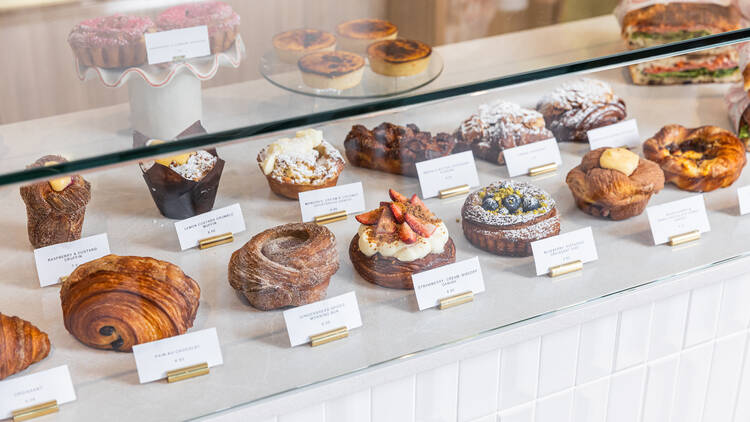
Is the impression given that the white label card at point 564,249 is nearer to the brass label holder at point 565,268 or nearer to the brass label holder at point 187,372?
the brass label holder at point 565,268

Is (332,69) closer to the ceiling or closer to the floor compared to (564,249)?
closer to the ceiling

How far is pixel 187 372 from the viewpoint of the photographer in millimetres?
1218

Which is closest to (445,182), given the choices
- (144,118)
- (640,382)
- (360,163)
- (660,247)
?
(360,163)

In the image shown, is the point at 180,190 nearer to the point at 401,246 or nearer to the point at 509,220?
the point at 401,246

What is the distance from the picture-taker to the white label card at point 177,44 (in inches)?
47.3

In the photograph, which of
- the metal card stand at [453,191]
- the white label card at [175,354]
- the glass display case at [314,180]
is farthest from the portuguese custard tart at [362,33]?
the white label card at [175,354]

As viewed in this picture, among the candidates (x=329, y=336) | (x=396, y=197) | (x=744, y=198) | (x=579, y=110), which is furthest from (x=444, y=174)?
(x=744, y=198)

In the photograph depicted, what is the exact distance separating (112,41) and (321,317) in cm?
61

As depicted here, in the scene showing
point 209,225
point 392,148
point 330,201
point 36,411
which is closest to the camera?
point 36,411

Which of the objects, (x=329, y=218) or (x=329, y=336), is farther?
(x=329, y=218)

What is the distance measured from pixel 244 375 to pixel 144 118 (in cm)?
46

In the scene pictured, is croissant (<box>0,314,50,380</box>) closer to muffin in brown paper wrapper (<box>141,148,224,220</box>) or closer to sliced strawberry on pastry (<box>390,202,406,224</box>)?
muffin in brown paper wrapper (<box>141,148,224,220</box>)

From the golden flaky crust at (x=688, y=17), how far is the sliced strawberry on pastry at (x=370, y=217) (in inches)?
32.6

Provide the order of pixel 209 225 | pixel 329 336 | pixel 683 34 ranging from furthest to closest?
pixel 683 34
pixel 209 225
pixel 329 336
